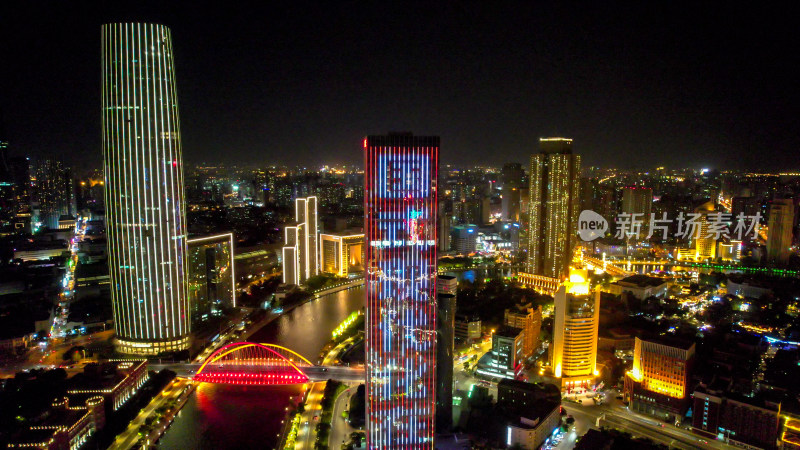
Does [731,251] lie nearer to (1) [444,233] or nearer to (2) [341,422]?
(1) [444,233]

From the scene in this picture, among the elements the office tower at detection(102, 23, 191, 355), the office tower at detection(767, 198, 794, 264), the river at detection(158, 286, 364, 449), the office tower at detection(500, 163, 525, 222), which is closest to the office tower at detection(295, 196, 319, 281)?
the river at detection(158, 286, 364, 449)

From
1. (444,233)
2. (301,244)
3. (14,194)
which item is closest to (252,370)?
(301,244)

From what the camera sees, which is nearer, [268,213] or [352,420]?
[352,420]

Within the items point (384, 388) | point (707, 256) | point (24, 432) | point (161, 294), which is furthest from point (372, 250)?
point (707, 256)

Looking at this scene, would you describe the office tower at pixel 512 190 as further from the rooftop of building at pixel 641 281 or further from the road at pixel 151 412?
the road at pixel 151 412

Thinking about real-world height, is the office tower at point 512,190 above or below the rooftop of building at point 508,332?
above

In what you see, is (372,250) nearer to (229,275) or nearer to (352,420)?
(352,420)

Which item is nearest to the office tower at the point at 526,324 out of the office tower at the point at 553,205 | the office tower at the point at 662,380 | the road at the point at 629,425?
the road at the point at 629,425
